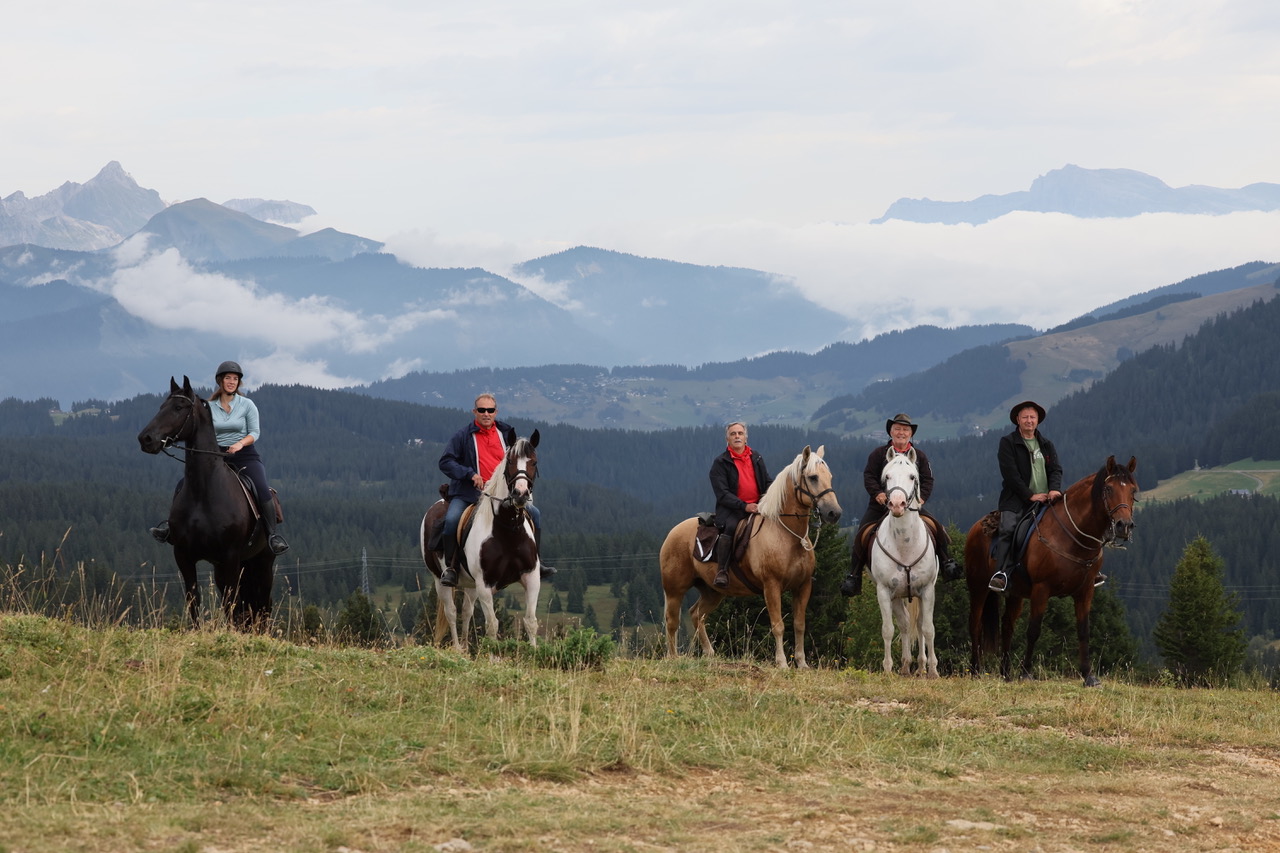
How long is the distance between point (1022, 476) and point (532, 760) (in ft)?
36.7

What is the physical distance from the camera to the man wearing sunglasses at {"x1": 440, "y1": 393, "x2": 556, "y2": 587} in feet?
58.5

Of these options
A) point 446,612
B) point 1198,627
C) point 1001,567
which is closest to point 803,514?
point 1001,567

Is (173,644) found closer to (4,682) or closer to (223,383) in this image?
(4,682)

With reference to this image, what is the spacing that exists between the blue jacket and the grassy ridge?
12.8 feet

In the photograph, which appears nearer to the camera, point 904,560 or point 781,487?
point 904,560

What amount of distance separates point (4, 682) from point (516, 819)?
522cm

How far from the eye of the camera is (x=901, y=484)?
688 inches

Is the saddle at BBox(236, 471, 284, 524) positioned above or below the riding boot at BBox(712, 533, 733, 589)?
above

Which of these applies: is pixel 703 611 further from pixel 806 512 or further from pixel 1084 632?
pixel 1084 632

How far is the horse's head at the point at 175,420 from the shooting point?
15.4 meters

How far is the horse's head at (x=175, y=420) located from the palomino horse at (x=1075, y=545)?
1170 centimetres

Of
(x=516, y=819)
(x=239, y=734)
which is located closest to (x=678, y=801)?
(x=516, y=819)

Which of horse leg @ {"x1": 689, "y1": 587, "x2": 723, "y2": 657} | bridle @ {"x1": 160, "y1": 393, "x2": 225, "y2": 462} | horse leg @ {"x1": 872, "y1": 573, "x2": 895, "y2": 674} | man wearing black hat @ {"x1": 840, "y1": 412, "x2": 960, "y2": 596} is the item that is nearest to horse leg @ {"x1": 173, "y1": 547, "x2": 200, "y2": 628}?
bridle @ {"x1": 160, "y1": 393, "x2": 225, "y2": 462}

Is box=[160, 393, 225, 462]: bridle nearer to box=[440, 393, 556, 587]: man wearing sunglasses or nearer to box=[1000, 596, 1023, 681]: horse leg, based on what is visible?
box=[440, 393, 556, 587]: man wearing sunglasses
